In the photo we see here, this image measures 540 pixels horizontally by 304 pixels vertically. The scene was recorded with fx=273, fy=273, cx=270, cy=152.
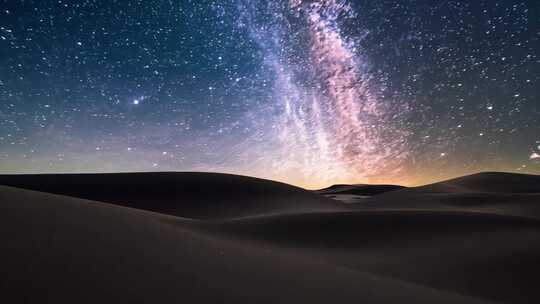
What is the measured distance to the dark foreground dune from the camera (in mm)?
1614

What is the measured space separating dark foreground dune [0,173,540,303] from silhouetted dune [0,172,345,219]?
129 inches

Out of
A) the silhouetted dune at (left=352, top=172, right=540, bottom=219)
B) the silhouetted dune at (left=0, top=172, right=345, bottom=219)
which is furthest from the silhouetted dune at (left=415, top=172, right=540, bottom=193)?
the silhouetted dune at (left=0, top=172, right=345, bottom=219)

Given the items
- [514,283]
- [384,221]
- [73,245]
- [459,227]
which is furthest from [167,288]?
[459,227]

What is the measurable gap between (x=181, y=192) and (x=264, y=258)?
7018mm

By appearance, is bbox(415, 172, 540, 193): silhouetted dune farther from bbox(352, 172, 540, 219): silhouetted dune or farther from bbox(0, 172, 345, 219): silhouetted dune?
bbox(0, 172, 345, 219): silhouetted dune

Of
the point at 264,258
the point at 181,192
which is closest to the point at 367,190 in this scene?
the point at 181,192

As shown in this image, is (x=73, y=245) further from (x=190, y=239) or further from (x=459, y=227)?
(x=459, y=227)

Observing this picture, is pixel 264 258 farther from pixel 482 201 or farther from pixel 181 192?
pixel 482 201

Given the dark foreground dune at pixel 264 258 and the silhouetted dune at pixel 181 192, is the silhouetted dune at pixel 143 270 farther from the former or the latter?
the silhouetted dune at pixel 181 192

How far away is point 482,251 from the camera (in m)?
3.29

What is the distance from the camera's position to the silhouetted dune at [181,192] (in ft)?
25.1

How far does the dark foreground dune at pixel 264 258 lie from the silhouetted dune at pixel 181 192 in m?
3.28

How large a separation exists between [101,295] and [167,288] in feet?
1.16

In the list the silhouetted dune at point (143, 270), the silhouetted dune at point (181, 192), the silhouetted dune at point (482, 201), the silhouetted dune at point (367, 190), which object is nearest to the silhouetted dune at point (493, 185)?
the silhouetted dune at point (482, 201)
